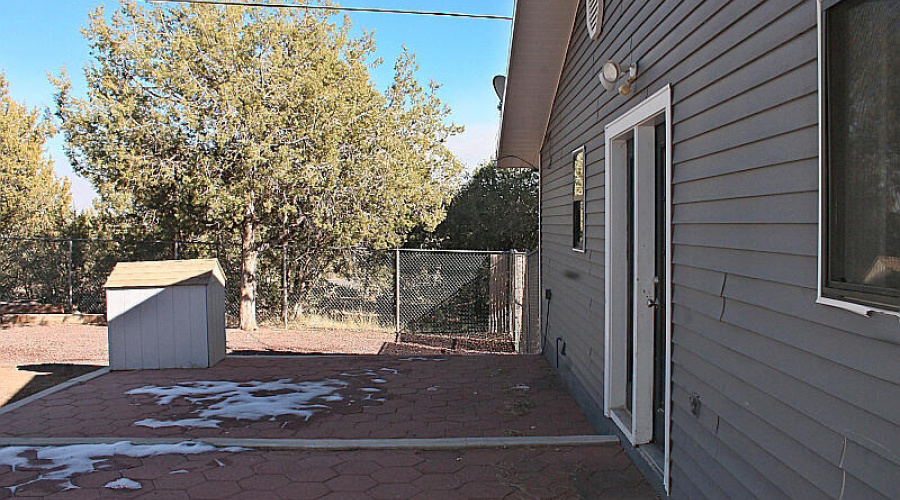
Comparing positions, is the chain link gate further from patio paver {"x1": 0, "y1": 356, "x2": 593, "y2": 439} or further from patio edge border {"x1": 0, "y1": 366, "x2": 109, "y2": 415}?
patio edge border {"x1": 0, "y1": 366, "x2": 109, "y2": 415}

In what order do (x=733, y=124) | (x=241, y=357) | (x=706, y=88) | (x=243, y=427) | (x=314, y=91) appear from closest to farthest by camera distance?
(x=733, y=124) → (x=706, y=88) → (x=243, y=427) → (x=241, y=357) → (x=314, y=91)

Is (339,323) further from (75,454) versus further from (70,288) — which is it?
(75,454)

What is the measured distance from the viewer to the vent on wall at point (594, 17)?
15.8ft

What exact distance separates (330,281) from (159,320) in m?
6.12

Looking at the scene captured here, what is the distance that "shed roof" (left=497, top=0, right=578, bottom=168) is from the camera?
5.76m

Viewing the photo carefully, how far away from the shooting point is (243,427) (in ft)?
15.9

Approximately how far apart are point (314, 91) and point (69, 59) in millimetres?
4447

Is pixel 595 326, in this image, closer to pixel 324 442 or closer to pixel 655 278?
pixel 655 278

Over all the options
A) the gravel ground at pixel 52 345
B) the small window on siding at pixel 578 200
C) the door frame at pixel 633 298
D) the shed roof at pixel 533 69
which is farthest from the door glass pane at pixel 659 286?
the gravel ground at pixel 52 345

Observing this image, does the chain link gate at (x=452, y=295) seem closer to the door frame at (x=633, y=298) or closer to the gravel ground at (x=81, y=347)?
the gravel ground at (x=81, y=347)

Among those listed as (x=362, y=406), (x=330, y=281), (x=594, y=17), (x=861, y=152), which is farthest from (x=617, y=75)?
(x=330, y=281)

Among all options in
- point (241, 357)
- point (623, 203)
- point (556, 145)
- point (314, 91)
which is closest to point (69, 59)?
point (314, 91)

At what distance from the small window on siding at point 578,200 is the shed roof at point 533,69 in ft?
3.73

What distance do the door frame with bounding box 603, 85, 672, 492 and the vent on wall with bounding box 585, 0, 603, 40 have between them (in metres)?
0.86
